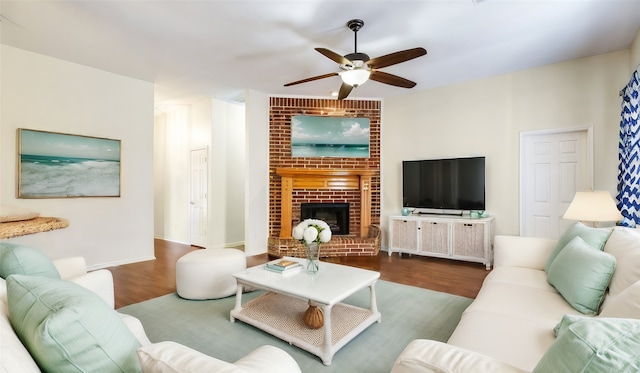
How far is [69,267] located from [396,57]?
117 inches

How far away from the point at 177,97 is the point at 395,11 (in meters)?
4.25

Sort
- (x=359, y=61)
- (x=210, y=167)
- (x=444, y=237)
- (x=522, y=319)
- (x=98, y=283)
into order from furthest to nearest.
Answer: (x=210, y=167) → (x=444, y=237) → (x=359, y=61) → (x=98, y=283) → (x=522, y=319)

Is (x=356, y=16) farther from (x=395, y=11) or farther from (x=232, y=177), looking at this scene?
(x=232, y=177)

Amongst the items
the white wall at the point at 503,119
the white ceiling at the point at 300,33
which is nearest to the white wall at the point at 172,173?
the white ceiling at the point at 300,33

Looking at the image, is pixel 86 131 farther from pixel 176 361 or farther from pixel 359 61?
pixel 176 361

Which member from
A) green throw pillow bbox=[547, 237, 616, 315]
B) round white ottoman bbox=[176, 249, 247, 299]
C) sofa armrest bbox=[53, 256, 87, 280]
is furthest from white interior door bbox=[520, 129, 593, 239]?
sofa armrest bbox=[53, 256, 87, 280]

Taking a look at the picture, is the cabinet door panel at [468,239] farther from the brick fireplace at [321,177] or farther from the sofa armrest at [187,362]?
the sofa armrest at [187,362]

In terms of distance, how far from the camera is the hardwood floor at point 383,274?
3.26m

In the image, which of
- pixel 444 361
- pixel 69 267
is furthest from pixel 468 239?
pixel 69 267

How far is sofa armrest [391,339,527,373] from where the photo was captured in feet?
2.82

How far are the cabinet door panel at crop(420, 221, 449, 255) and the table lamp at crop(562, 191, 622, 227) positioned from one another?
1821 mm

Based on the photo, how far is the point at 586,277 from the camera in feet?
5.77

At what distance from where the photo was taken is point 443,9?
2742 millimetres

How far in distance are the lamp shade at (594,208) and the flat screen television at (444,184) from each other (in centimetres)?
168
